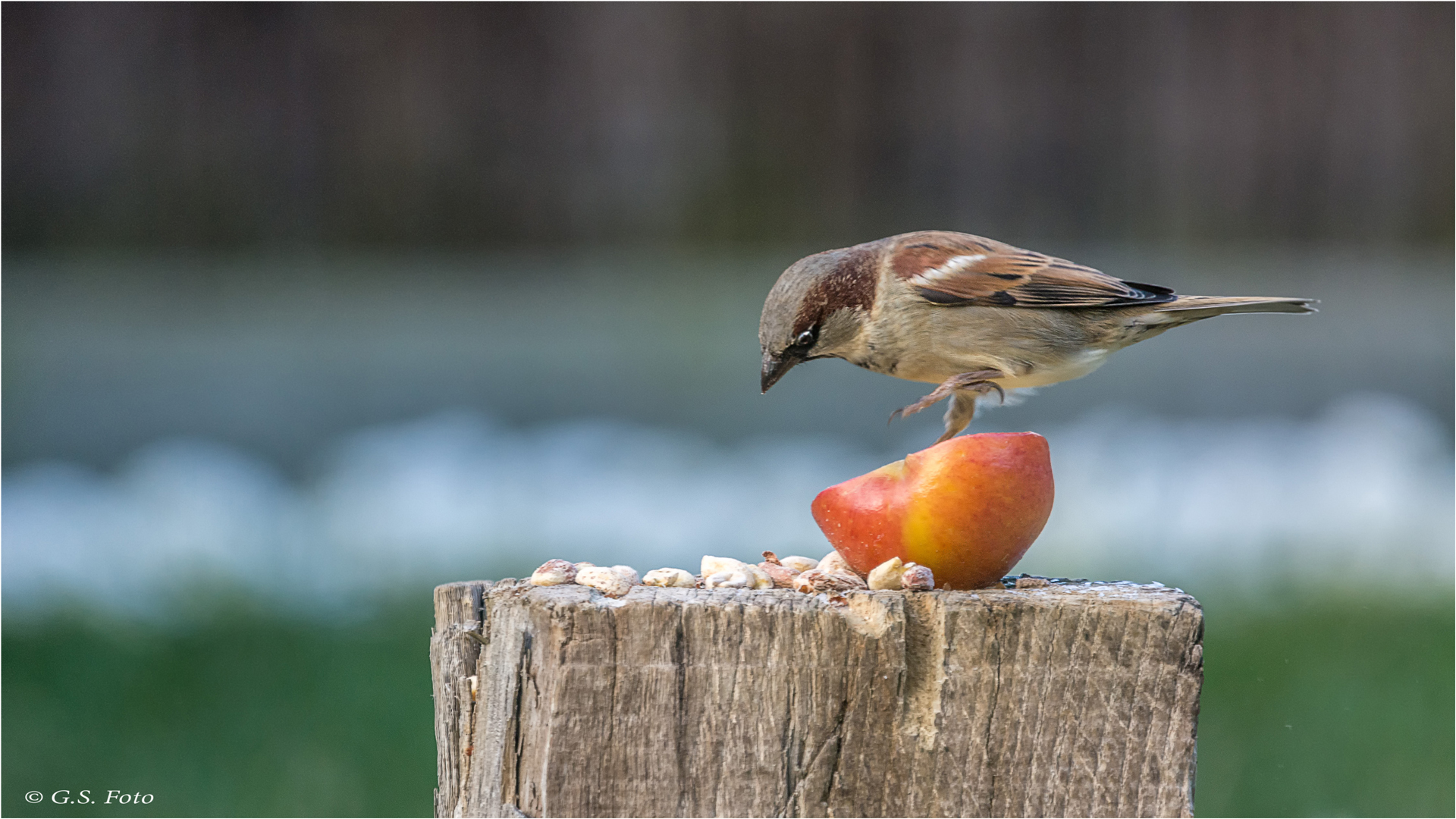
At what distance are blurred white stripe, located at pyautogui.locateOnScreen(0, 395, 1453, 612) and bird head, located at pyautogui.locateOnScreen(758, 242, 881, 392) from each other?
176 centimetres

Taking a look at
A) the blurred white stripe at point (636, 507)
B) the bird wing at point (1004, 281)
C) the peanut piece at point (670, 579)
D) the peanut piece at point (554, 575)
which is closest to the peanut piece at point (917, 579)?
the peanut piece at point (670, 579)

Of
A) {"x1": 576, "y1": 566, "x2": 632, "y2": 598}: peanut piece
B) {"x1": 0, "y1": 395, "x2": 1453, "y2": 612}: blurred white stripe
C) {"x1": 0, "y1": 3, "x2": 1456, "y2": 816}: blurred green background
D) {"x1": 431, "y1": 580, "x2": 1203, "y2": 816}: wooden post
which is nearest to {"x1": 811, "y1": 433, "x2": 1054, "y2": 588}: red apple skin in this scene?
{"x1": 431, "y1": 580, "x2": 1203, "y2": 816}: wooden post

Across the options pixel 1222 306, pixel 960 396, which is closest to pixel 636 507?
pixel 960 396

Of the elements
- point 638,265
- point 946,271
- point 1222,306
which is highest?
point 638,265

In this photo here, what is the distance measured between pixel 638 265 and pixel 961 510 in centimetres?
332

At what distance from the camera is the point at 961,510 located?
5.97ft

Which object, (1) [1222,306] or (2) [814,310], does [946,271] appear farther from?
(1) [1222,306]

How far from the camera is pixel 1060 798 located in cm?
159

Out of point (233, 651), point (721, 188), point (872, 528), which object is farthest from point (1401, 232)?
point (233, 651)

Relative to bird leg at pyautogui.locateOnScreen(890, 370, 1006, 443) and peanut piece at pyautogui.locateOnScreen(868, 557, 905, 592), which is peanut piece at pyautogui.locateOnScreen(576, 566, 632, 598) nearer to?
peanut piece at pyautogui.locateOnScreen(868, 557, 905, 592)

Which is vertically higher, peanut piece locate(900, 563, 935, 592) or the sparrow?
the sparrow

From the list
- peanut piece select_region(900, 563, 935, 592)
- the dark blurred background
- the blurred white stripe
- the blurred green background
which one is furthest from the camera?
the dark blurred background

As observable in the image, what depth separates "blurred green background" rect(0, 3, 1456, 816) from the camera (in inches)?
172

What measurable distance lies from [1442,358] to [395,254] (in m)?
4.31
